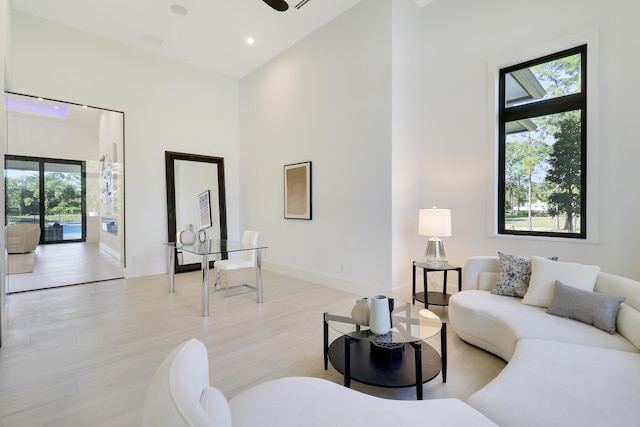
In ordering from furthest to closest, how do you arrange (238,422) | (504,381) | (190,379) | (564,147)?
(564,147) < (504,381) < (238,422) < (190,379)

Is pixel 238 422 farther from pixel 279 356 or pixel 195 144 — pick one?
pixel 195 144

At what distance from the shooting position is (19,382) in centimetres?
212

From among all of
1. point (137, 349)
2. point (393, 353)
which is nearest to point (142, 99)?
point (137, 349)

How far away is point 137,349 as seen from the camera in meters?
2.62

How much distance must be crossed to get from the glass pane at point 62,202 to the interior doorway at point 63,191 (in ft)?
0.04

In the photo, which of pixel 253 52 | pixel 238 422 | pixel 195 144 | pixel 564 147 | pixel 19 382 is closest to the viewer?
pixel 238 422

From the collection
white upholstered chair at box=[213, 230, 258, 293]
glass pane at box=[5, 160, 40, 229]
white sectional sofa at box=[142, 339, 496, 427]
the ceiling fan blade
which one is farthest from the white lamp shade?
glass pane at box=[5, 160, 40, 229]

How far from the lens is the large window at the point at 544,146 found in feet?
10.6

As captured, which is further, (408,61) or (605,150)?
(408,61)

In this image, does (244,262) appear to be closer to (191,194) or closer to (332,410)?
(191,194)

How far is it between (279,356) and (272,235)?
337cm

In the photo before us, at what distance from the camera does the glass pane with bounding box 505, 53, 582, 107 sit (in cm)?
328

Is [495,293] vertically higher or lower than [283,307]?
higher

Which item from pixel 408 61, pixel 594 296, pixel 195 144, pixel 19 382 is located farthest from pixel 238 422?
pixel 195 144
